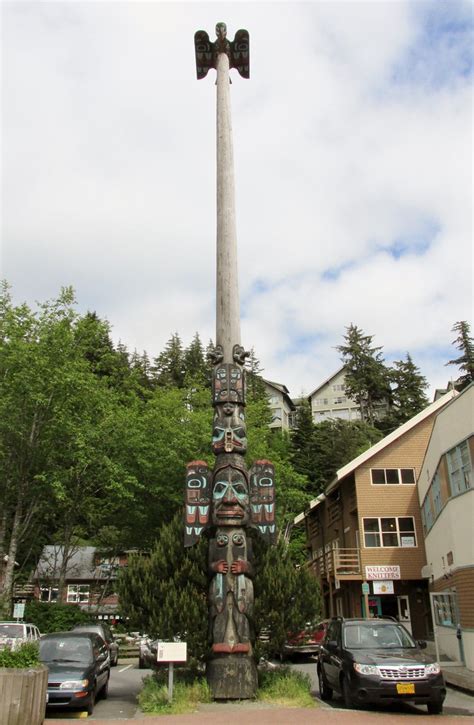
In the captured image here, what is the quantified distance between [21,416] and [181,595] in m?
18.3

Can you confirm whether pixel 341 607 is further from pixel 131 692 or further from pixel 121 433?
pixel 131 692

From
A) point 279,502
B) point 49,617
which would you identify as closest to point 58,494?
point 49,617

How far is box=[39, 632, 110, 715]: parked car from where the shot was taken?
11.7m

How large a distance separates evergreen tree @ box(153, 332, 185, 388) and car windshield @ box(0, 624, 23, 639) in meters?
49.4

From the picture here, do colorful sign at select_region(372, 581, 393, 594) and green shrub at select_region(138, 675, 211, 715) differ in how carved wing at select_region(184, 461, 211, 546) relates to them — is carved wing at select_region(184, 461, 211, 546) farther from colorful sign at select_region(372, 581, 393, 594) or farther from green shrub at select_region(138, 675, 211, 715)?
colorful sign at select_region(372, 581, 393, 594)

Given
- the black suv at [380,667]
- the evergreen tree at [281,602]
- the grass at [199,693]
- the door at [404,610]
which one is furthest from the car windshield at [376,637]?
the door at [404,610]

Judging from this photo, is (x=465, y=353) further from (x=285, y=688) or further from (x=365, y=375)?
(x=285, y=688)

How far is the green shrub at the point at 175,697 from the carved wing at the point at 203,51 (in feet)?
56.3

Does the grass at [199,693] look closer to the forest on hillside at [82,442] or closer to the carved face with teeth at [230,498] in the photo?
the carved face with teeth at [230,498]

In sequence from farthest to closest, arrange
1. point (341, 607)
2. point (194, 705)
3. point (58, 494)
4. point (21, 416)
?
point (341, 607), point (21, 416), point (58, 494), point (194, 705)

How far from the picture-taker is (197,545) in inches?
543

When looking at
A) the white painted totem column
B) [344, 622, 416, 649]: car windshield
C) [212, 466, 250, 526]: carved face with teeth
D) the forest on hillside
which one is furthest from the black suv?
the forest on hillside

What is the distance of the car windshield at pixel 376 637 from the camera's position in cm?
1249

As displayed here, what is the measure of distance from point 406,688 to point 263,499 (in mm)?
4366
